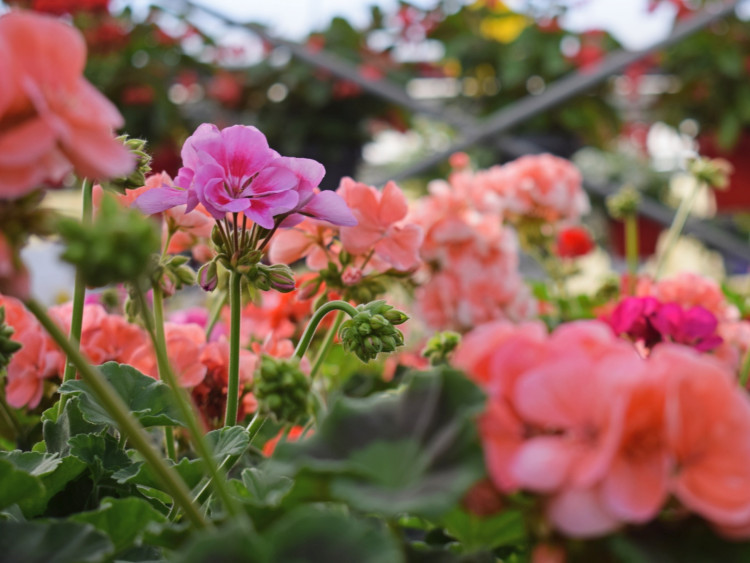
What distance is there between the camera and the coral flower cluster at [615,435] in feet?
0.71

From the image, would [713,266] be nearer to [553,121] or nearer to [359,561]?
[553,121]

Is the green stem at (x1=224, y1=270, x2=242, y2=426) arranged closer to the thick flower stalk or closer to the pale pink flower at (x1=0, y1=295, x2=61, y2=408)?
the thick flower stalk

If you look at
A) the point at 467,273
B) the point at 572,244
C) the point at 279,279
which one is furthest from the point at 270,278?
the point at 572,244

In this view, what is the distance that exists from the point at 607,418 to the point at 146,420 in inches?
10.2

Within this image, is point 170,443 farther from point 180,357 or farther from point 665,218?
point 665,218

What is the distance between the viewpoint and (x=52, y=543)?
0.28m

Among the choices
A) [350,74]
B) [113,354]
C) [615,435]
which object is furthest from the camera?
[350,74]

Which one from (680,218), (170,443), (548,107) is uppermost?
(548,107)

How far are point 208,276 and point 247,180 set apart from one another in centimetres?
8

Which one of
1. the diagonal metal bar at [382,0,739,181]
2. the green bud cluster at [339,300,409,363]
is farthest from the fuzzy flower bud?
the diagonal metal bar at [382,0,739,181]

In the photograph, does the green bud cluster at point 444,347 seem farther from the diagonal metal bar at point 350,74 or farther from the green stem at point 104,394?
the diagonal metal bar at point 350,74

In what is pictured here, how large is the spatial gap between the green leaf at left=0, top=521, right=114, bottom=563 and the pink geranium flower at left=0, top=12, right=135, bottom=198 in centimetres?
13

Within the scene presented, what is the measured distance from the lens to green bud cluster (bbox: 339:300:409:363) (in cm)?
40

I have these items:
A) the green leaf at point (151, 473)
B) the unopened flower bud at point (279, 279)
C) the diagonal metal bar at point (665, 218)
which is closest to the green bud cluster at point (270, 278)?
the unopened flower bud at point (279, 279)
